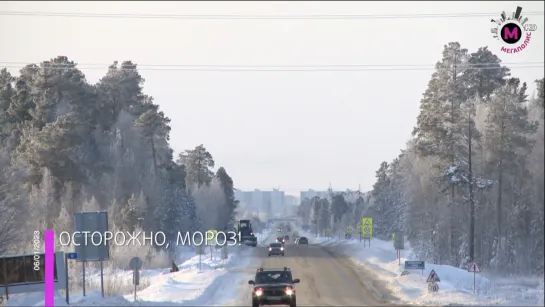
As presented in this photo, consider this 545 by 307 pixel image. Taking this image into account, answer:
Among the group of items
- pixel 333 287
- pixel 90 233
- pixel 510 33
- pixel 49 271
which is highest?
pixel 510 33

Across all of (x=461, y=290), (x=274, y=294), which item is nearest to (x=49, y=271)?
(x=274, y=294)

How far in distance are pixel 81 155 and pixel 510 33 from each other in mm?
47694

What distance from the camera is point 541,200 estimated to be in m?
21.6

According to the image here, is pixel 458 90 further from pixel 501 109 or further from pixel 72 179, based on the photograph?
pixel 72 179

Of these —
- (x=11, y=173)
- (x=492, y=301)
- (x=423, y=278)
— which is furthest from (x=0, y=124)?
(x=492, y=301)

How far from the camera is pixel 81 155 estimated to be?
73.1 meters

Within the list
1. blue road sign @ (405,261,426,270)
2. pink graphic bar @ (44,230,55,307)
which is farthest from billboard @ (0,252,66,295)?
blue road sign @ (405,261,426,270)

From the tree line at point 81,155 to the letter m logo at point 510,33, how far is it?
26.1m

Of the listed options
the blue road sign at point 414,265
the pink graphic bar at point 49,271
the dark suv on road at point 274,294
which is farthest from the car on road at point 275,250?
the pink graphic bar at point 49,271

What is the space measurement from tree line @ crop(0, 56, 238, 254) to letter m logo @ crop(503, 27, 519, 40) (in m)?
26.1

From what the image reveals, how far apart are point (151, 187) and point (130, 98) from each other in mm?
14770

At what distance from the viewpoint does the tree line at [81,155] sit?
5894 centimetres

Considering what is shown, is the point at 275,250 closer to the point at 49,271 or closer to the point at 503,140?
the point at 503,140

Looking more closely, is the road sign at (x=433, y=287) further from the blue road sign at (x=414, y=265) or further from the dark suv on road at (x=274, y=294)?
the dark suv on road at (x=274, y=294)
